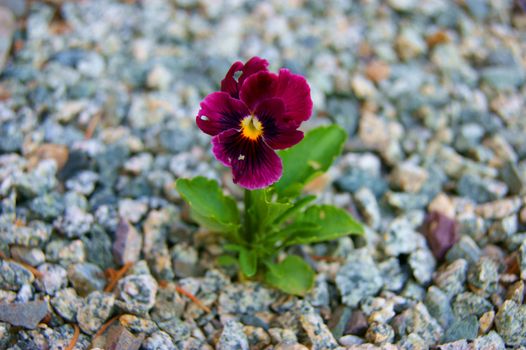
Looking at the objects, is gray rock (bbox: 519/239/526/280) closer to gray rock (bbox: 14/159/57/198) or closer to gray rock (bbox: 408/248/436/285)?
gray rock (bbox: 408/248/436/285)

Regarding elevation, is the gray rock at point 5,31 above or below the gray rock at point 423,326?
above

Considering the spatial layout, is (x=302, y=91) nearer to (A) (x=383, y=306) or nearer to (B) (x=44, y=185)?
(A) (x=383, y=306)

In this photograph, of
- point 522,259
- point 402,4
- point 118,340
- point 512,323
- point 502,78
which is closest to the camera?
point 118,340

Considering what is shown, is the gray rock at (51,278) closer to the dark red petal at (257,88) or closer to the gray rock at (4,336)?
the gray rock at (4,336)

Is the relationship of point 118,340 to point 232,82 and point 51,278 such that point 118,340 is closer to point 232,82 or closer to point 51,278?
point 51,278

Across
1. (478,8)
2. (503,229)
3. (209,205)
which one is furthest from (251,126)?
(478,8)

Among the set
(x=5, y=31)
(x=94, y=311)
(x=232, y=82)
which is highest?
(x=5, y=31)

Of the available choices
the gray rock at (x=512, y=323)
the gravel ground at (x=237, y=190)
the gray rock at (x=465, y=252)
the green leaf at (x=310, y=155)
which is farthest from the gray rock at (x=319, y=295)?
the gray rock at (x=512, y=323)
